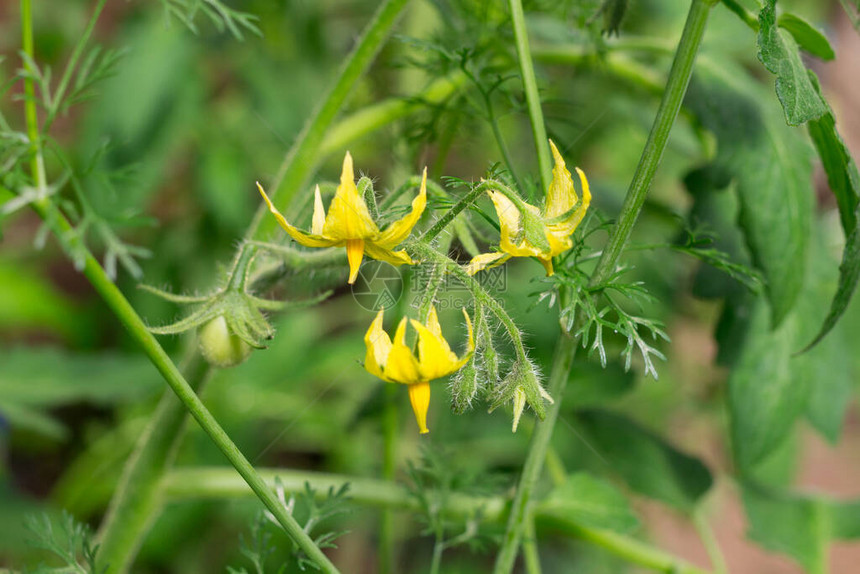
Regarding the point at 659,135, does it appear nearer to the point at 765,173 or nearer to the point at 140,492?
the point at 765,173

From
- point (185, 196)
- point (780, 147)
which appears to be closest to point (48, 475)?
point (185, 196)

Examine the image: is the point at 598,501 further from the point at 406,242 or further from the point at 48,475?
the point at 48,475

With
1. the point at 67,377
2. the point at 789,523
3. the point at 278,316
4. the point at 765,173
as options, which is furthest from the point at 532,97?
the point at 278,316

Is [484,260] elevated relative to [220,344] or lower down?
elevated

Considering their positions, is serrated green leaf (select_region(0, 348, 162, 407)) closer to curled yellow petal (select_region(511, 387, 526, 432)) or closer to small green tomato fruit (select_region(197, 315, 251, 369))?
small green tomato fruit (select_region(197, 315, 251, 369))

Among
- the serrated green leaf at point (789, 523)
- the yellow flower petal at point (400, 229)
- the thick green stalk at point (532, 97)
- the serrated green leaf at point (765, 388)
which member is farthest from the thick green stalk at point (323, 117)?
the serrated green leaf at point (789, 523)

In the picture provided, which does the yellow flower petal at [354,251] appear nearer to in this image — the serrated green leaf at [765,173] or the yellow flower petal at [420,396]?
the yellow flower petal at [420,396]

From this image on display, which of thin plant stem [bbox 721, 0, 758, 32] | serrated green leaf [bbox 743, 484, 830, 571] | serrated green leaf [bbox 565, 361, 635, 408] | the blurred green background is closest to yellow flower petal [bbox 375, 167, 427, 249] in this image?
thin plant stem [bbox 721, 0, 758, 32]
